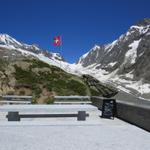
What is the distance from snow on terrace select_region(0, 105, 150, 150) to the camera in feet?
28.7

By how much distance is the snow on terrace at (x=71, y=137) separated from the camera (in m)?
8.76

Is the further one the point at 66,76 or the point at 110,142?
the point at 66,76

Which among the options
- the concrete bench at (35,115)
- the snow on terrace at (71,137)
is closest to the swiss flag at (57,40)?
the concrete bench at (35,115)

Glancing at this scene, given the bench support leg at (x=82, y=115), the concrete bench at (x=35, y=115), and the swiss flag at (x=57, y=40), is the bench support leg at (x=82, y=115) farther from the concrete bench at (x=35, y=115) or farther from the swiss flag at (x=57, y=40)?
the swiss flag at (x=57, y=40)

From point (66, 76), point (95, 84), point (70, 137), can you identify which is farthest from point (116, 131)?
point (95, 84)

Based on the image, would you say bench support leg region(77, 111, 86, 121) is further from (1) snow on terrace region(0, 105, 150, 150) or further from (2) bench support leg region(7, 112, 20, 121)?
(2) bench support leg region(7, 112, 20, 121)

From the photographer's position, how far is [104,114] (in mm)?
15688

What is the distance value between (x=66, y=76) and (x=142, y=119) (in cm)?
2002

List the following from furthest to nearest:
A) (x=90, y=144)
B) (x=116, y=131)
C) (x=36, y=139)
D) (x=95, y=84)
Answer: (x=95, y=84) < (x=116, y=131) < (x=36, y=139) < (x=90, y=144)

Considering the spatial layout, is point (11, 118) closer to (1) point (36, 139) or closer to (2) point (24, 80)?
(1) point (36, 139)

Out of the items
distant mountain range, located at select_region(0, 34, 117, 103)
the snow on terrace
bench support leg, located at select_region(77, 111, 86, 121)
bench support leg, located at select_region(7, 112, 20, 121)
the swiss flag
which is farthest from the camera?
the swiss flag

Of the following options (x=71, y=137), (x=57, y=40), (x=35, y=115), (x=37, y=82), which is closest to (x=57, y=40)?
(x=57, y=40)

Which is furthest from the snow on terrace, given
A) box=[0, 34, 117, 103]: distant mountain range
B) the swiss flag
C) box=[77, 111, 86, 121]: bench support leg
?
the swiss flag

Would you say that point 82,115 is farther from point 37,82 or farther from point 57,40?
point 57,40
